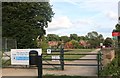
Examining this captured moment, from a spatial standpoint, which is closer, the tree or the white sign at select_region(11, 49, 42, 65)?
the white sign at select_region(11, 49, 42, 65)

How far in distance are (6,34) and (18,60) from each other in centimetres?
1028

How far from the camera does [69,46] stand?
8712cm

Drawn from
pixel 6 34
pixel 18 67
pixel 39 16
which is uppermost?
pixel 39 16

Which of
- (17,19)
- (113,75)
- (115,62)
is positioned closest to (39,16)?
(17,19)

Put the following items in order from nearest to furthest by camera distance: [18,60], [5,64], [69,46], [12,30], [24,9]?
[18,60] → [5,64] → [24,9] → [12,30] → [69,46]

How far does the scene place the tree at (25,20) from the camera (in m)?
24.7

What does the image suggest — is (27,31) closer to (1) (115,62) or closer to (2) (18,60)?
(2) (18,60)

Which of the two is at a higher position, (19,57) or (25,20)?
A: (25,20)

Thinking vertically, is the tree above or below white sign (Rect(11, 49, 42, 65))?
above

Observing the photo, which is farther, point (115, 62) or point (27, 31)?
point (27, 31)

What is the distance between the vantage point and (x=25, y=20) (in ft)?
92.8

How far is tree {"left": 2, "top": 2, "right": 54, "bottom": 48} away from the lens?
24.7m

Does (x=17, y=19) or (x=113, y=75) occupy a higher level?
(x=17, y=19)

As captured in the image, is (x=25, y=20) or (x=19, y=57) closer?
(x=19, y=57)
